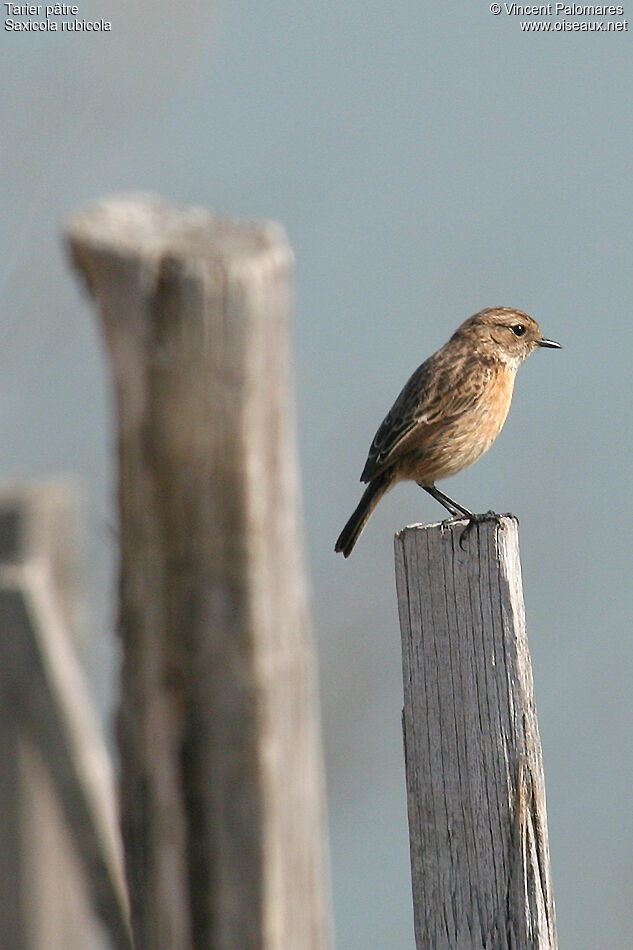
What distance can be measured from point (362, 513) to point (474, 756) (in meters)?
3.08

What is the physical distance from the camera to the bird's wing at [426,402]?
6.67m

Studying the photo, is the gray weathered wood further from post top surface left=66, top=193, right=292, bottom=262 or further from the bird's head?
the bird's head

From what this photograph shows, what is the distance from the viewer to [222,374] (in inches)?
88.1

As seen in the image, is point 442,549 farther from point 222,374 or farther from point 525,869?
point 222,374

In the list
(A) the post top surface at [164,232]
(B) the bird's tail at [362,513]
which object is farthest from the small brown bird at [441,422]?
(A) the post top surface at [164,232]

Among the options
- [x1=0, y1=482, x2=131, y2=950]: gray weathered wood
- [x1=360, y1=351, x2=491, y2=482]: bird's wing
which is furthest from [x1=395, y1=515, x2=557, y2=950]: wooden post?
[x1=360, y1=351, x2=491, y2=482]: bird's wing

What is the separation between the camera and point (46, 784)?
351 centimetres

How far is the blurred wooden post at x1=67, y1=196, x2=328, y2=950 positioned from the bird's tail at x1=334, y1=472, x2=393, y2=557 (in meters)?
3.93

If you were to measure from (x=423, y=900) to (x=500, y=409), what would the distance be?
4.11m

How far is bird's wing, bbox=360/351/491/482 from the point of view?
6.67 meters

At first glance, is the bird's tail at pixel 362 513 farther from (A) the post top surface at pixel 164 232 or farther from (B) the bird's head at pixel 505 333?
(A) the post top surface at pixel 164 232

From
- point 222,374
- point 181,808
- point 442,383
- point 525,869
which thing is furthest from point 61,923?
point 442,383

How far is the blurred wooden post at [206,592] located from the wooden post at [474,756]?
1092mm

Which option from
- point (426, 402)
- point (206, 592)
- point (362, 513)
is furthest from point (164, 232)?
point (426, 402)
